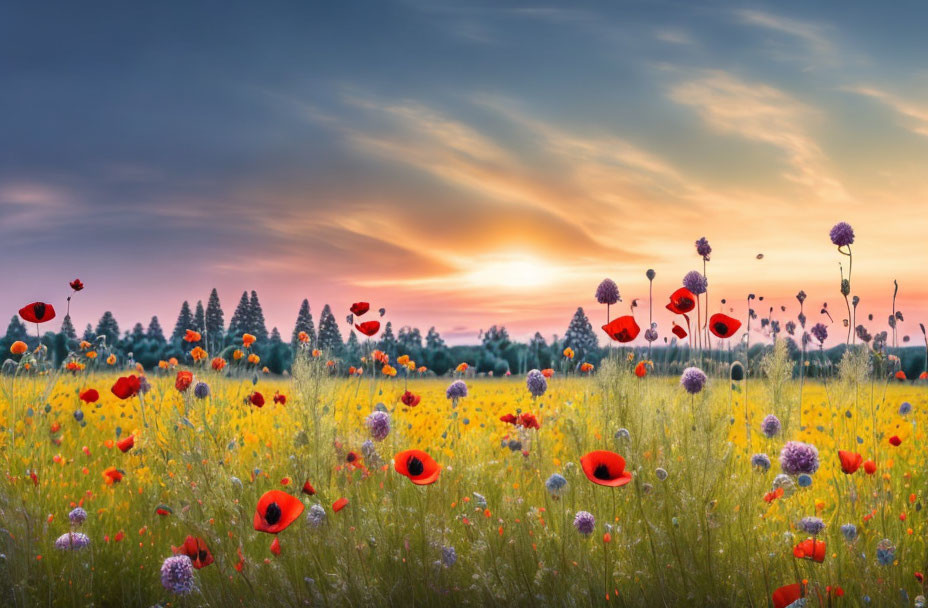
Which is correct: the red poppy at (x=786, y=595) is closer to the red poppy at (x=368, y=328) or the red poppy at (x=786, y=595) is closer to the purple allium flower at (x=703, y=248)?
the purple allium flower at (x=703, y=248)

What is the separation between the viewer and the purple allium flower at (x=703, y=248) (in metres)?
4.31

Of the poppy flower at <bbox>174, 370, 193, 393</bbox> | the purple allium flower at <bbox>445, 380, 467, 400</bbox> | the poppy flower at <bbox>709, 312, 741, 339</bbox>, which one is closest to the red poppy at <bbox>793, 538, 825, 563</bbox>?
the poppy flower at <bbox>709, 312, 741, 339</bbox>

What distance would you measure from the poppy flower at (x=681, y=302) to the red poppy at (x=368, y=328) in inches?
76.9

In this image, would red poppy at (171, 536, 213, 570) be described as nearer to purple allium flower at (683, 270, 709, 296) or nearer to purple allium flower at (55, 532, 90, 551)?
purple allium flower at (55, 532, 90, 551)

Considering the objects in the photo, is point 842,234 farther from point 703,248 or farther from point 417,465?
point 417,465

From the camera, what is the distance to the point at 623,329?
11.6ft

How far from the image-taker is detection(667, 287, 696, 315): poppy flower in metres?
3.66

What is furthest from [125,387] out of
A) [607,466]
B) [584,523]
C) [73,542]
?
[607,466]

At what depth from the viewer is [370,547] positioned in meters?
3.24

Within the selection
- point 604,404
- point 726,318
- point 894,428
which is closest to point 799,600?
point 604,404

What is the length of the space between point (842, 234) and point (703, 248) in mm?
786

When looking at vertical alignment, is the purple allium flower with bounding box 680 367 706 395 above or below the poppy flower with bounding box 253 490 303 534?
above

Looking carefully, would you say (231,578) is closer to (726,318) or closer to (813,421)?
(726,318)

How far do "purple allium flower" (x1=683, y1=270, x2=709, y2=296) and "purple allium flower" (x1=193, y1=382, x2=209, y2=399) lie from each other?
298 cm
